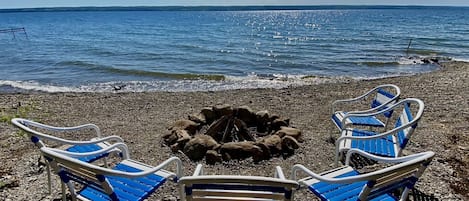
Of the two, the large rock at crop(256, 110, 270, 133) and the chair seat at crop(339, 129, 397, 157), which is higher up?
the chair seat at crop(339, 129, 397, 157)

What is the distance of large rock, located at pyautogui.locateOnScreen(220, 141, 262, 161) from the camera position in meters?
5.50

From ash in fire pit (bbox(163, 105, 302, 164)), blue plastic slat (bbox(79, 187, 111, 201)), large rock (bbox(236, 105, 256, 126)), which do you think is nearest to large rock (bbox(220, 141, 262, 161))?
ash in fire pit (bbox(163, 105, 302, 164))

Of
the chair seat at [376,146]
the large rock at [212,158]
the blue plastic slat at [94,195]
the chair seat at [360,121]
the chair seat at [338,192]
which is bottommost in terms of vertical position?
the large rock at [212,158]

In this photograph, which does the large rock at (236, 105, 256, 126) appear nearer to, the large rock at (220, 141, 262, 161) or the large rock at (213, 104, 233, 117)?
the large rock at (213, 104, 233, 117)

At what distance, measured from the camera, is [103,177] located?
288 centimetres

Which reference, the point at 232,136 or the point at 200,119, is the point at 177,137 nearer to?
the point at 200,119

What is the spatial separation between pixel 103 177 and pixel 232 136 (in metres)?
3.50

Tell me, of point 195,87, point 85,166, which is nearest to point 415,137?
point 85,166

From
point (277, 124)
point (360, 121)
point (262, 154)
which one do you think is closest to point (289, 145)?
point (262, 154)

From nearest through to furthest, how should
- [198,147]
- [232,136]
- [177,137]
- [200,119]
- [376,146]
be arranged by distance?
[376,146]
[198,147]
[177,137]
[232,136]
[200,119]

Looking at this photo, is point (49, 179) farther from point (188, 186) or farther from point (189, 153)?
point (188, 186)

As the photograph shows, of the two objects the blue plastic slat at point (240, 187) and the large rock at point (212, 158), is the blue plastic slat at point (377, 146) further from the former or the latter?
the blue plastic slat at point (240, 187)

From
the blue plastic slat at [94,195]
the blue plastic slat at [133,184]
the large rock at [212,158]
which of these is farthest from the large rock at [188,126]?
the blue plastic slat at [94,195]

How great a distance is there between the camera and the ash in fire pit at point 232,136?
18.2 feet
